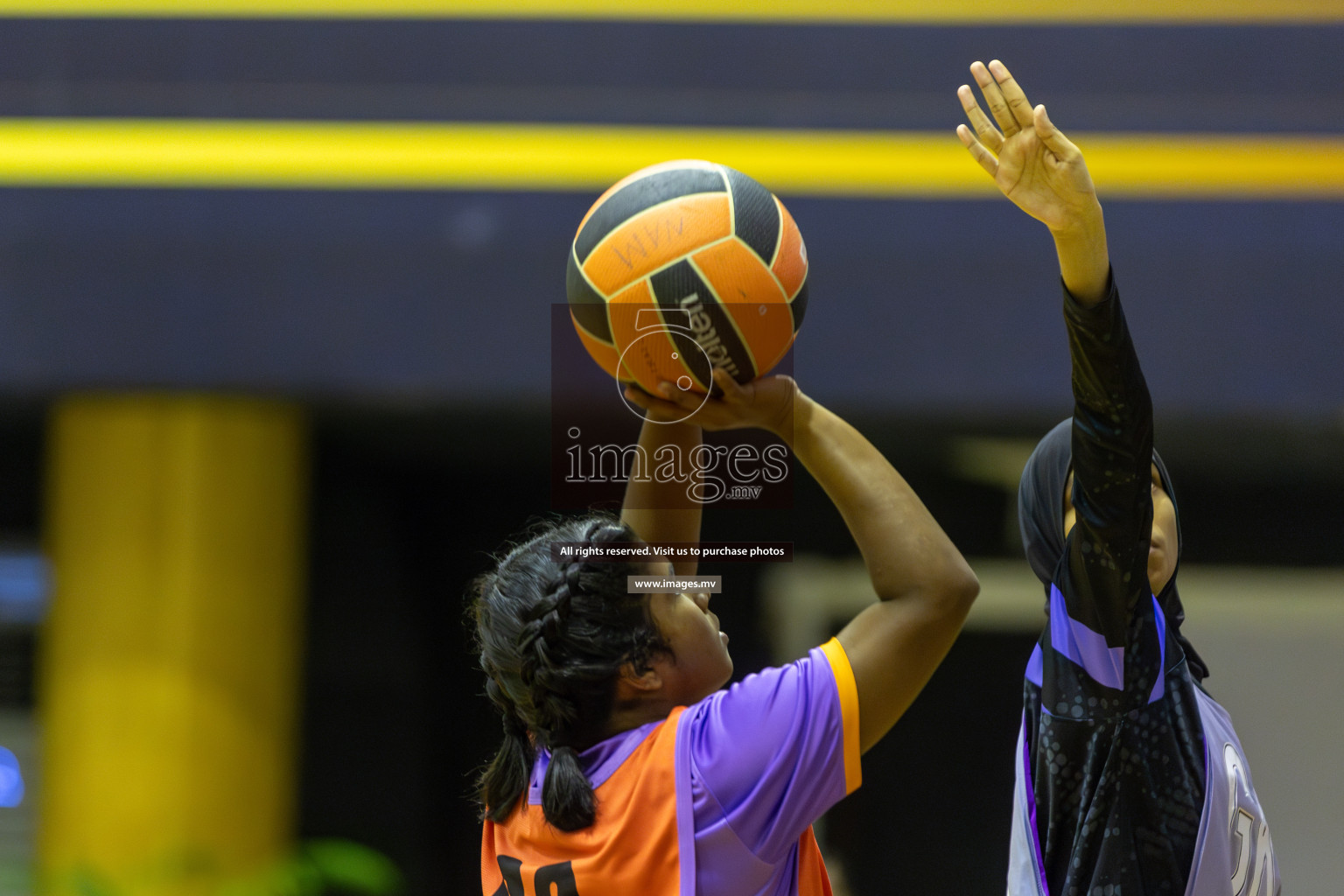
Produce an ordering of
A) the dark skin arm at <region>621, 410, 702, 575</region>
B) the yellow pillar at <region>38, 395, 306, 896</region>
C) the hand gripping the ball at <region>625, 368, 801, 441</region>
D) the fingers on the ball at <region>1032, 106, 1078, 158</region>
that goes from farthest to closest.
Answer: the yellow pillar at <region>38, 395, 306, 896</region> < the dark skin arm at <region>621, 410, 702, 575</region> < the hand gripping the ball at <region>625, 368, 801, 441</region> < the fingers on the ball at <region>1032, 106, 1078, 158</region>

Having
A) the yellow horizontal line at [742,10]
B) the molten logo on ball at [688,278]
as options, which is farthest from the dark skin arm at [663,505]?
the yellow horizontal line at [742,10]

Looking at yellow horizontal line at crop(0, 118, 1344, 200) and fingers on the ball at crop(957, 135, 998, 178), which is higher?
yellow horizontal line at crop(0, 118, 1344, 200)

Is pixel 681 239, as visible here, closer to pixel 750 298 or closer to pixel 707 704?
pixel 750 298

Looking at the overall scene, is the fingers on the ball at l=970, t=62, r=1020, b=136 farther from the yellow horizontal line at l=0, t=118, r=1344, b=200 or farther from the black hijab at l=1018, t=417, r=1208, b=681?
the yellow horizontal line at l=0, t=118, r=1344, b=200

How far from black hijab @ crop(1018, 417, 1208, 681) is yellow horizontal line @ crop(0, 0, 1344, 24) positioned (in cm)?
383

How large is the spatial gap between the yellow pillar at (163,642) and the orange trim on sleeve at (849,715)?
4.09 m

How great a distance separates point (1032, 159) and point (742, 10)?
400 cm

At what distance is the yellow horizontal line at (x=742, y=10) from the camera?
5.28 m

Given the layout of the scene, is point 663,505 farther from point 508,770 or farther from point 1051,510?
point 1051,510

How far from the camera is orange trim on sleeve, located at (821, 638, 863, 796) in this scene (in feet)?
5.44

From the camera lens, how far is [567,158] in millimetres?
5246

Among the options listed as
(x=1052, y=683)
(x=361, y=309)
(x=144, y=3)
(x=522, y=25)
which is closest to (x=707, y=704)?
(x=1052, y=683)

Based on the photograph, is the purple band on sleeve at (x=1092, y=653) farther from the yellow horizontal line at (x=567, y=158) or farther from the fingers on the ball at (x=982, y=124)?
the yellow horizontal line at (x=567, y=158)

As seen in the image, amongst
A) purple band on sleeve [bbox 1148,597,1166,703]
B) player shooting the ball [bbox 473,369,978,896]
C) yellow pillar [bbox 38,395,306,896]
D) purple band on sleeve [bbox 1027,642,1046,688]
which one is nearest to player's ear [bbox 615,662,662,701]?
player shooting the ball [bbox 473,369,978,896]
